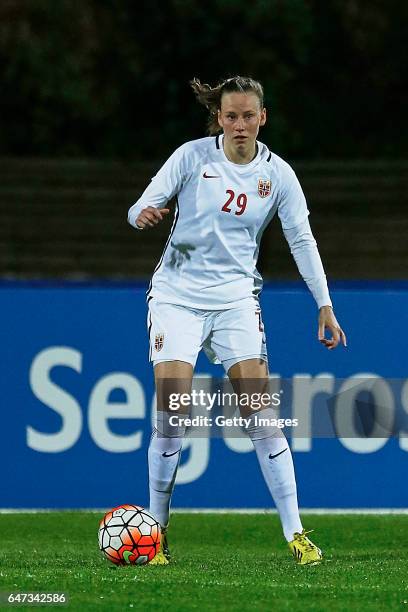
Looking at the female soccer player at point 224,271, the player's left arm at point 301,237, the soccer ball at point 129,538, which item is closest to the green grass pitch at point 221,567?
the soccer ball at point 129,538

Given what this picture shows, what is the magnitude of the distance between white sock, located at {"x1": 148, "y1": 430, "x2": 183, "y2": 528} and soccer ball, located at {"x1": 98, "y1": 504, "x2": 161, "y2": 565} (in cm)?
24

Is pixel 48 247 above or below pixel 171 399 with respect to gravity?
above

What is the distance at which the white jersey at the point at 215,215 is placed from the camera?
625 cm

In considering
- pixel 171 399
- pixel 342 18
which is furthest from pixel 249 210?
pixel 342 18

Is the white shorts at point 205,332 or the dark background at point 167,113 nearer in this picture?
the white shorts at point 205,332

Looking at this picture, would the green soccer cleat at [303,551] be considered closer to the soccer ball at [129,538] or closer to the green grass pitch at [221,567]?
the green grass pitch at [221,567]

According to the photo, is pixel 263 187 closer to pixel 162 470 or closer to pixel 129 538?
pixel 162 470

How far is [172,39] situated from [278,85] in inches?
56.4

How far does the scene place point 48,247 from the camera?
12.7 meters

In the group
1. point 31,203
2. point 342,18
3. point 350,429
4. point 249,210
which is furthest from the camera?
point 342,18

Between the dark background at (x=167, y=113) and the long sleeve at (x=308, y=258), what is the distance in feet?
19.8

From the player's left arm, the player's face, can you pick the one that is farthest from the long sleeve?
the player's face

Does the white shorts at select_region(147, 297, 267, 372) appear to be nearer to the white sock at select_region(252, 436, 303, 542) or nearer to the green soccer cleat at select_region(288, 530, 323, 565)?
the white sock at select_region(252, 436, 303, 542)

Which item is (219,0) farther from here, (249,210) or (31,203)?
(249,210)
